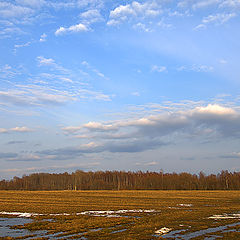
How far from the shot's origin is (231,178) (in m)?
173

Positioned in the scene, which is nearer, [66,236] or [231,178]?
[66,236]

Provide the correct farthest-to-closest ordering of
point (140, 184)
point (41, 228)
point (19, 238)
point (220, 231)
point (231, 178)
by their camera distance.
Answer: point (140, 184), point (231, 178), point (41, 228), point (220, 231), point (19, 238)

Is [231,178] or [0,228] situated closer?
[0,228]

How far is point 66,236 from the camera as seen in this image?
2125cm

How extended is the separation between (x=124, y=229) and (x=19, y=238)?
8.70 metres

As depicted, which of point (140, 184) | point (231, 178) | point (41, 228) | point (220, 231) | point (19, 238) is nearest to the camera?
point (19, 238)

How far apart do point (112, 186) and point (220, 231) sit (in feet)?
570

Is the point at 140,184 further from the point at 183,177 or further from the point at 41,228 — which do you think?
the point at 41,228

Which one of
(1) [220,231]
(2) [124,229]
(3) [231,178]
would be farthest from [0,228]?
(3) [231,178]

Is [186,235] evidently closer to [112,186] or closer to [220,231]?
[220,231]

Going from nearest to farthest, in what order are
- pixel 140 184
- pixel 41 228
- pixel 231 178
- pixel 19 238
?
1. pixel 19 238
2. pixel 41 228
3. pixel 231 178
4. pixel 140 184

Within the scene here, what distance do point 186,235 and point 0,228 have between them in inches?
664

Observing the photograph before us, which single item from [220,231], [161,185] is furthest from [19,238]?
[161,185]

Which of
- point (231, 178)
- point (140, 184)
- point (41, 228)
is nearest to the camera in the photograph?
point (41, 228)
